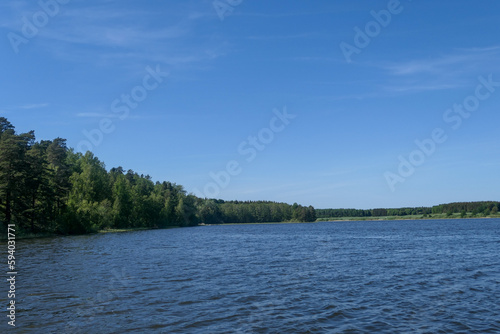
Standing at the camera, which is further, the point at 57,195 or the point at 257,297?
the point at 57,195

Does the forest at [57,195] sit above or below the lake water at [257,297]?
above

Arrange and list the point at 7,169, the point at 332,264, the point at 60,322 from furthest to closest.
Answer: the point at 7,169
the point at 332,264
the point at 60,322

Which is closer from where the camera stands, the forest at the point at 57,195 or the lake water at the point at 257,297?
the lake water at the point at 257,297

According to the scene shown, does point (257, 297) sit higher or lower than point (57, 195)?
lower

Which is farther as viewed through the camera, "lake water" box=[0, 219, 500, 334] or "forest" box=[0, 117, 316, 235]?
"forest" box=[0, 117, 316, 235]

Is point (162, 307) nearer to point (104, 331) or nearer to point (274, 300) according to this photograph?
point (104, 331)

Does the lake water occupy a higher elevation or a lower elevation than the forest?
lower

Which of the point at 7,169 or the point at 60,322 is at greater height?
the point at 7,169

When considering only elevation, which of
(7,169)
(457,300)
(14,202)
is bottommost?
(457,300)

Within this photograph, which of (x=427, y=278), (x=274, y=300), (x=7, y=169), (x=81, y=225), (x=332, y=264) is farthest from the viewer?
(x=81, y=225)

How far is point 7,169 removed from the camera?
228 feet

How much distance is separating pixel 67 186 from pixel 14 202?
91.6 feet

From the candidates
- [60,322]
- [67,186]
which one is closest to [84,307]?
[60,322]

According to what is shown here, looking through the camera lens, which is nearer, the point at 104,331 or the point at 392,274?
the point at 104,331
